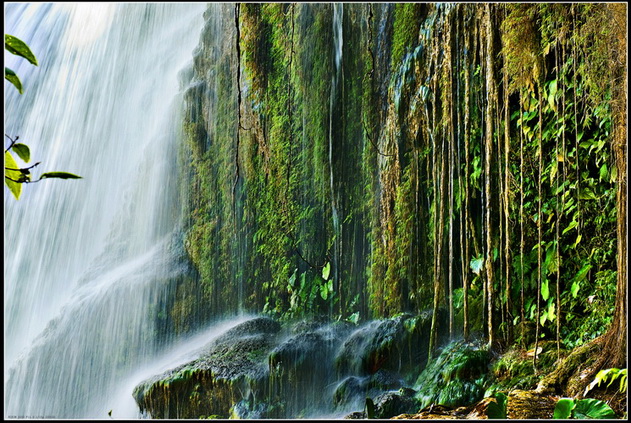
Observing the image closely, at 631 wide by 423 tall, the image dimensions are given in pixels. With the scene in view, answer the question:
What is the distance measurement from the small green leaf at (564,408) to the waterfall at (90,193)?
2.30 metres

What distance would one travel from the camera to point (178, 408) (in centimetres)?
327

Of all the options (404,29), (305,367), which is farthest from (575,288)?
(404,29)

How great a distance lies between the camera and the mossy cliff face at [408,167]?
275 centimetres

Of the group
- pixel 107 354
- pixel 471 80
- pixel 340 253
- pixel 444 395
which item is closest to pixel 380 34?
pixel 471 80

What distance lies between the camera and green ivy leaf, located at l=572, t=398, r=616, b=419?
224 cm

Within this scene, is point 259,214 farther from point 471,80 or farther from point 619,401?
point 619,401

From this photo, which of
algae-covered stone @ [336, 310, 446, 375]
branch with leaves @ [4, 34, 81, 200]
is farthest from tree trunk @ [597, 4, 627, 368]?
branch with leaves @ [4, 34, 81, 200]

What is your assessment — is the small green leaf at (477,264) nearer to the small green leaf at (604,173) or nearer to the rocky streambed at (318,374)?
the rocky streambed at (318,374)

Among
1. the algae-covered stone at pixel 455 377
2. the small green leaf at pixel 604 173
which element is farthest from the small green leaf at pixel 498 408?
the small green leaf at pixel 604 173

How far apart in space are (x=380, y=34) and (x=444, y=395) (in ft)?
6.57

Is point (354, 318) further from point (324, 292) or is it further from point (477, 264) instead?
point (477, 264)

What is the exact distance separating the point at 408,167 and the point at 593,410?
4.88ft

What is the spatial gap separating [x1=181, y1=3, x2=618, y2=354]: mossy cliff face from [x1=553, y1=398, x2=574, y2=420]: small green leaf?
474 millimetres

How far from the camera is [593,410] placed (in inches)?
89.0
